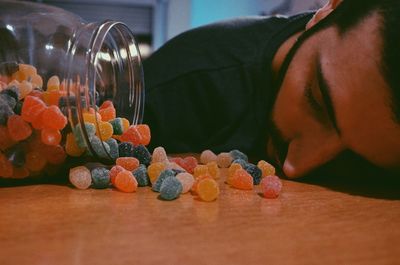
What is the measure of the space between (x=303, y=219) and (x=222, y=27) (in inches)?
28.7

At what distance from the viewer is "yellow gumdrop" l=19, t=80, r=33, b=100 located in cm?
62

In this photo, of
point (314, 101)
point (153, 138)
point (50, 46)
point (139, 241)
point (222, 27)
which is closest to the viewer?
point (139, 241)

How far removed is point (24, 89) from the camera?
2.04ft

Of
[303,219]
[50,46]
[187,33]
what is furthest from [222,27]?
[303,219]

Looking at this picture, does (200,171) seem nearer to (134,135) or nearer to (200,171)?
(200,171)

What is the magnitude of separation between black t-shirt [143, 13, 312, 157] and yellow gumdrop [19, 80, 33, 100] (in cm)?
42

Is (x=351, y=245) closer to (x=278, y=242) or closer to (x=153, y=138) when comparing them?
(x=278, y=242)

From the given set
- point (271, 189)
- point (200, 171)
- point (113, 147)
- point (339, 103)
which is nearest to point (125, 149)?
point (113, 147)

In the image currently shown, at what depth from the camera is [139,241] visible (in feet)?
1.47

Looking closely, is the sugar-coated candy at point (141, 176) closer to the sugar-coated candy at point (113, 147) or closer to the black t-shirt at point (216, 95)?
the sugar-coated candy at point (113, 147)

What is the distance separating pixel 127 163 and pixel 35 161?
5.6 inches

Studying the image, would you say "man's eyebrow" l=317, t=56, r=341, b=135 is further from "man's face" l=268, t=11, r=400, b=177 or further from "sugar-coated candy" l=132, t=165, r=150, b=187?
"sugar-coated candy" l=132, t=165, r=150, b=187

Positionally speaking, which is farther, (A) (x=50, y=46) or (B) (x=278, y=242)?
(A) (x=50, y=46)

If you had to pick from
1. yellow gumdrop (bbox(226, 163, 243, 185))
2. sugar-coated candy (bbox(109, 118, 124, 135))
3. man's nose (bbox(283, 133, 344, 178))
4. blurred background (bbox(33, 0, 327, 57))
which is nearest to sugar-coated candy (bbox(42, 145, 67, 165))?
sugar-coated candy (bbox(109, 118, 124, 135))
